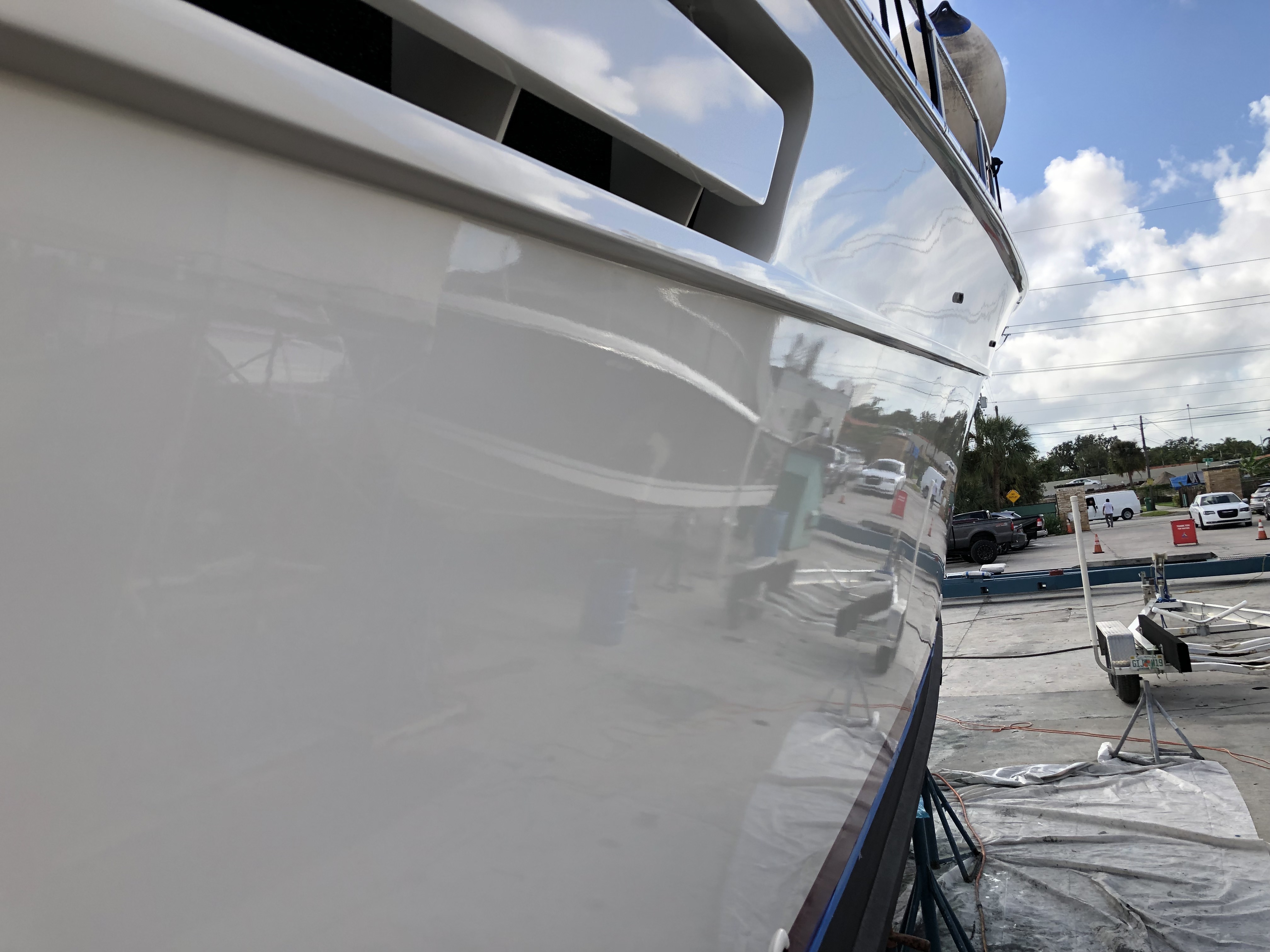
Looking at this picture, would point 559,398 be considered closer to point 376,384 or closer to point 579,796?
point 376,384

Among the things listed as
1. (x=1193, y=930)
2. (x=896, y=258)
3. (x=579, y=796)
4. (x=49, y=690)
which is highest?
(x=896, y=258)

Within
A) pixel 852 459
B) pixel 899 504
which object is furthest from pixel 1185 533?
pixel 852 459

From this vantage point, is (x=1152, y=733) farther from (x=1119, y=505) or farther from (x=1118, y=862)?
(x=1119, y=505)

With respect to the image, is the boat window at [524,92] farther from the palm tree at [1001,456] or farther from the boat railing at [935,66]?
the palm tree at [1001,456]

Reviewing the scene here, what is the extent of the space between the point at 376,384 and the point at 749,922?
0.73m

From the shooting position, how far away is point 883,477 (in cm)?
141

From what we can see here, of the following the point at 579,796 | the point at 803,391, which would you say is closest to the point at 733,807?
the point at 579,796

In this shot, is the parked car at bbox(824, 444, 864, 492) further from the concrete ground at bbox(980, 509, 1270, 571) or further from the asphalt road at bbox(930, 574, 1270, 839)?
the concrete ground at bbox(980, 509, 1270, 571)

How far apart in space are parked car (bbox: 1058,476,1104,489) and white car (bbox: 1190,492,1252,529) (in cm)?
1950

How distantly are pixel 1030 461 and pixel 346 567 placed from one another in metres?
31.3

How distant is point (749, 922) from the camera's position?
85 cm

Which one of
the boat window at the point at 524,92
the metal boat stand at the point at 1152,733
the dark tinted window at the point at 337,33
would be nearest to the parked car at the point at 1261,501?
Answer: the metal boat stand at the point at 1152,733

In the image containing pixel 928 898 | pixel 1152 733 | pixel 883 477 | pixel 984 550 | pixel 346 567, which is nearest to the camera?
pixel 346 567

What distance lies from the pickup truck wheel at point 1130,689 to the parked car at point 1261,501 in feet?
57.1
